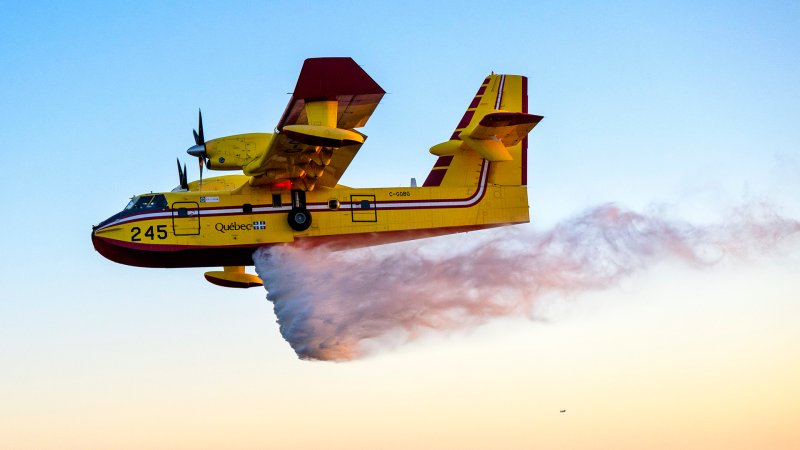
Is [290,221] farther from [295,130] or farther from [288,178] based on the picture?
[295,130]

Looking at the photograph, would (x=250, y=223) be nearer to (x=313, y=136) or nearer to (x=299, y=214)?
(x=299, y=214)

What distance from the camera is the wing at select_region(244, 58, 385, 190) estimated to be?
93.0ft

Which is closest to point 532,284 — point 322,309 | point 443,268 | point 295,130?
point 443,268

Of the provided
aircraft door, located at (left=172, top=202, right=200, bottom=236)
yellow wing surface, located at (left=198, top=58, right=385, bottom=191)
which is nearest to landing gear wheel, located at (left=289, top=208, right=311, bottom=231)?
yellow wing surface, located at (left=198, top=58, right=385, bottom=191)

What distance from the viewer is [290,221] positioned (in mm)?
31484

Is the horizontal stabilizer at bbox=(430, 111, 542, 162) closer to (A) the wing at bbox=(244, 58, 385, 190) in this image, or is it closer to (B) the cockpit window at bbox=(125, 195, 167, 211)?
(A) the wing at bbox=(244, 58, 385, 190)

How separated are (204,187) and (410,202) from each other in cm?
550

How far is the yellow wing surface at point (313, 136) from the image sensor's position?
28.5 m

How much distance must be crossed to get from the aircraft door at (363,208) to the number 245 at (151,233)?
3.94 metres

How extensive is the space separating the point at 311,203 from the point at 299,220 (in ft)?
1.50

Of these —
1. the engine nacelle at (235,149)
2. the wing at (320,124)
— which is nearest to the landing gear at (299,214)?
the wing at (320,124)

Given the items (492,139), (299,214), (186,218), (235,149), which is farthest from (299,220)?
(492,139)

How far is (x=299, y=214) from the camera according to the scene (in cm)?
3152

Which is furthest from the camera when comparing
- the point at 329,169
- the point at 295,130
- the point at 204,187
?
the point at 204,187
